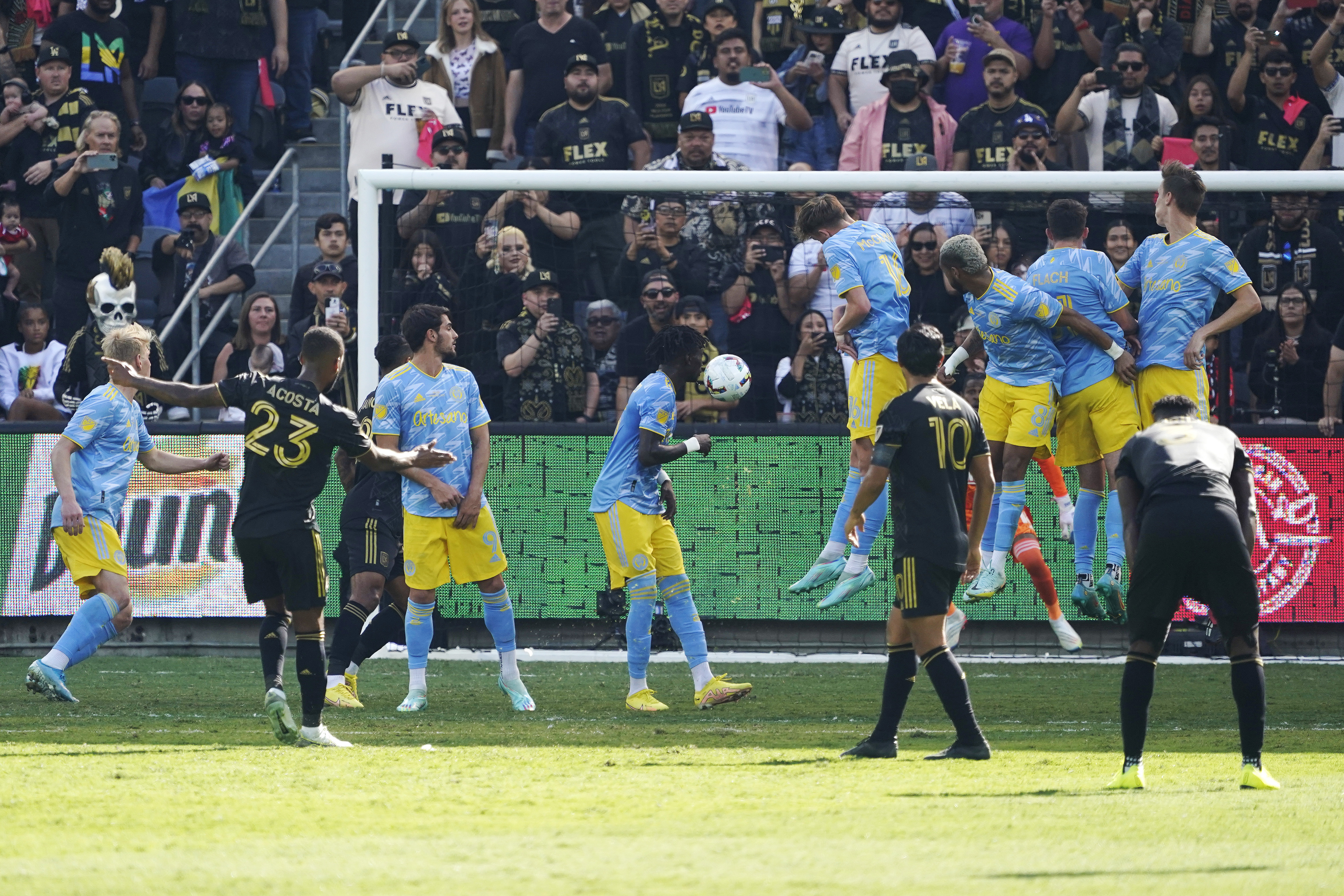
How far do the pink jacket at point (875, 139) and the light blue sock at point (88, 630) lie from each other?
8.18m

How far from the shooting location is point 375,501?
1065 centimetres

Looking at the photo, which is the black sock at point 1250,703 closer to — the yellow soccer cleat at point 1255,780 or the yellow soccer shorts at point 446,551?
the yellow soccer cleat at point 1255,780

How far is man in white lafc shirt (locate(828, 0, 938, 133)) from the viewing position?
1592 cm

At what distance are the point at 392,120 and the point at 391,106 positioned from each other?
14 cm

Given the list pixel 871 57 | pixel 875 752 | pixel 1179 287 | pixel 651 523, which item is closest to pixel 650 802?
pixel 875 752

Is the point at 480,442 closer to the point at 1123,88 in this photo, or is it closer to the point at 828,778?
the point at 828,778

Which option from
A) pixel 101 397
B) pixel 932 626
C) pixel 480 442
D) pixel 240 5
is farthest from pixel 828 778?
pixel 240 5

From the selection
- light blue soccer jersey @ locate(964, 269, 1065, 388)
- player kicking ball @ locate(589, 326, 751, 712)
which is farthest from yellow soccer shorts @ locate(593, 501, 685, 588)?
light blue soccer jersey @ locate(964, 269, 1065, 388)

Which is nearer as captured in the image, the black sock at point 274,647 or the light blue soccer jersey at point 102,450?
the black sock at point 274,647

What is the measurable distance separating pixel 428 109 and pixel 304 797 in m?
10.7

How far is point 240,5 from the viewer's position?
16953 millimetres

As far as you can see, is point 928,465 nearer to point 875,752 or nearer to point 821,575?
point 875,752

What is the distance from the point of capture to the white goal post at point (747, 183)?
38.8 feet

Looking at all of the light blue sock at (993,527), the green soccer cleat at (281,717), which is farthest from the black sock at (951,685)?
the green soccer cleat at (281,717)
